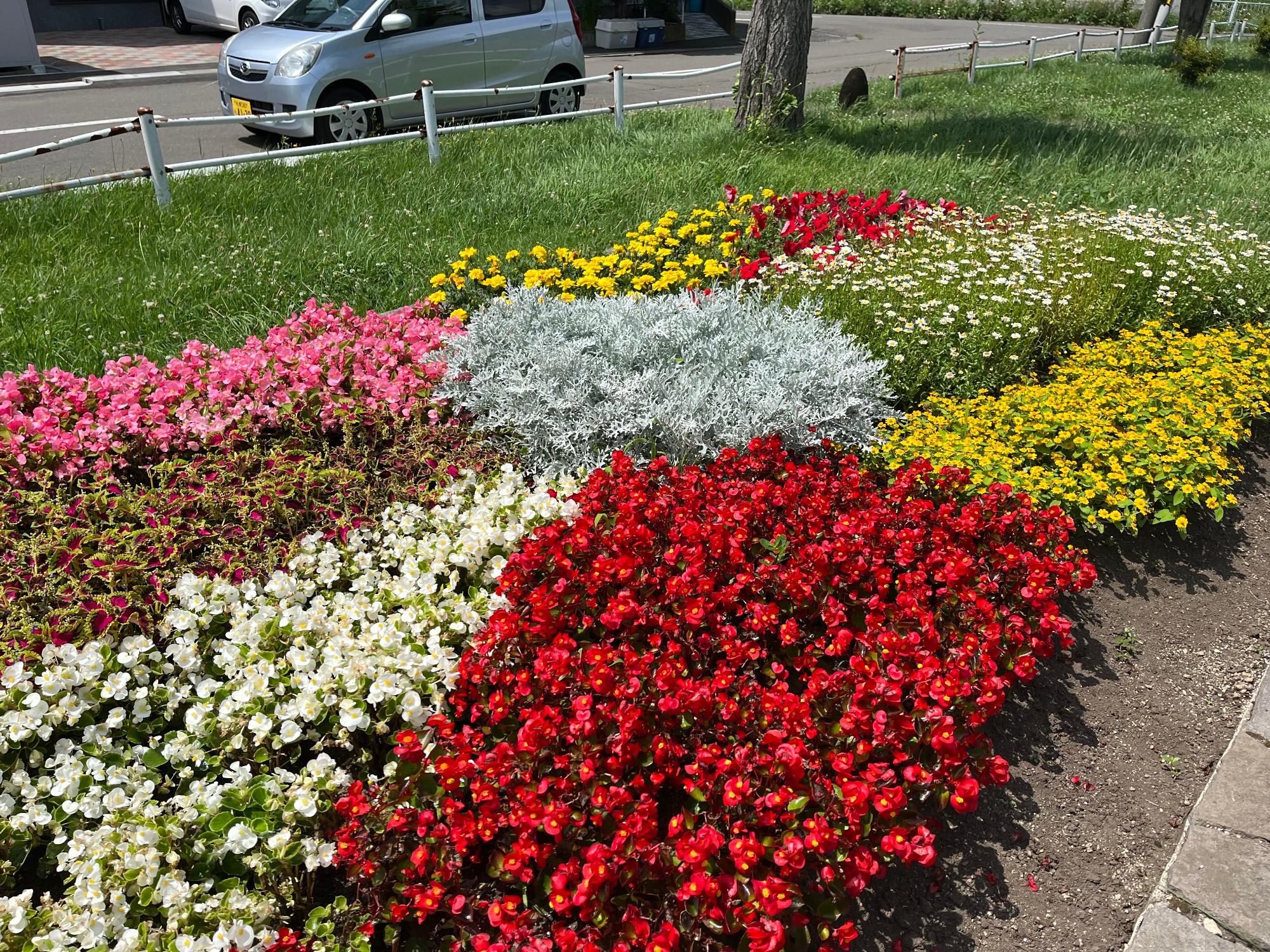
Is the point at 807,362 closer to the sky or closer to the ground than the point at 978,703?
closer to the sky

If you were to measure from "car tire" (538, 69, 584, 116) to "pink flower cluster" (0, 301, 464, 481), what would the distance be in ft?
28.1

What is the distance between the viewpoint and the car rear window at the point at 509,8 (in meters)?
11.3

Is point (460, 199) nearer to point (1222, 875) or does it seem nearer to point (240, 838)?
point (240, 838)

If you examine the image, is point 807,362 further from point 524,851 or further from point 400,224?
point 400,224

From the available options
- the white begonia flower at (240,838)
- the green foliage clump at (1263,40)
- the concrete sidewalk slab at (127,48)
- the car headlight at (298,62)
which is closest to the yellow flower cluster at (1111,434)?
the white begonia flower at (240,838)

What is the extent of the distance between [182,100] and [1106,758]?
1559cm

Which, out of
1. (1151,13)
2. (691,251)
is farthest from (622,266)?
(1151,13)

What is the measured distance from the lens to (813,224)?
682 cm

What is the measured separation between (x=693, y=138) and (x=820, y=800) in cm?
861

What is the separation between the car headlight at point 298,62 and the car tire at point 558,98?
322 centimetres

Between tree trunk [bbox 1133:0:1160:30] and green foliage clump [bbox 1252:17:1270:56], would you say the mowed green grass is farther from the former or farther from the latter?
tree trunk [bbox 1133:0:1160:30]

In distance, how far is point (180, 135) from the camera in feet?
36.0

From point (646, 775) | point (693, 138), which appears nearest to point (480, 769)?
point (646, 775)

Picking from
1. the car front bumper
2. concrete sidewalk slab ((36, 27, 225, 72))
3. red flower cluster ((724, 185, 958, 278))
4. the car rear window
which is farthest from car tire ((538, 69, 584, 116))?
concrete sidewalk slab ((36, 27, 225, 72))
